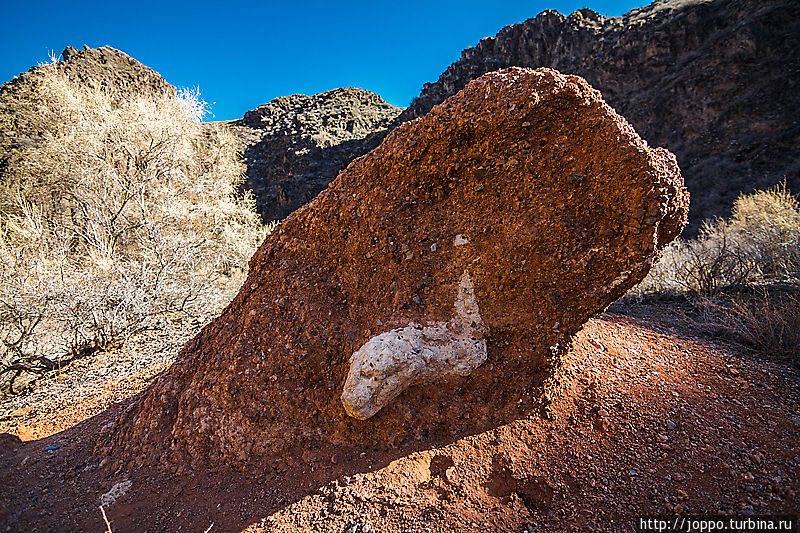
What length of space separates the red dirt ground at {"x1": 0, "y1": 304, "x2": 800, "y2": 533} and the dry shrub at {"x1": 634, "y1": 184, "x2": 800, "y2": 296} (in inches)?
102

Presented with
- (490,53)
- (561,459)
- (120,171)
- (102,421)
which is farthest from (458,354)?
(490,53)

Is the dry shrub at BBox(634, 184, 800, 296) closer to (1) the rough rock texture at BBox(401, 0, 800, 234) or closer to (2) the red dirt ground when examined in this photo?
(2) the red dirt ground

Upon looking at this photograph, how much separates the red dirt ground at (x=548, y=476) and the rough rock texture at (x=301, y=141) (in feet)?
74.2

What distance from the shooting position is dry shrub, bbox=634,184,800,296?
440 centimetres

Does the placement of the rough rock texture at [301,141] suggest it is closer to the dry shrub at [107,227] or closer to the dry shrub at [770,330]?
the dry shrub at [107,227]

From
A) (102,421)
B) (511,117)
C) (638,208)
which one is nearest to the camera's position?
(638,208)

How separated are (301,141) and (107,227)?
68.5 feet

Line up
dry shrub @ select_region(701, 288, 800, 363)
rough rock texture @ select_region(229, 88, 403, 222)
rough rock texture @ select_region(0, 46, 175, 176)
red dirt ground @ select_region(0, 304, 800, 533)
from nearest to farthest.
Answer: red dirt ground @ select_region(0, 304, 800, 533), dry shrub @ select_region(701, 288, 800, 363), rough rock texture @ select_region(0, 46, 175, 176), rough rock texture @ select_region(229, 88, 403, 222)

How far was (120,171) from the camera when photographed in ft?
26.2

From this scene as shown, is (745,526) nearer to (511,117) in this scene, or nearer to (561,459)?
(561,459)

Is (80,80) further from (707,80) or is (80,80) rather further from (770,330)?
(707,80)

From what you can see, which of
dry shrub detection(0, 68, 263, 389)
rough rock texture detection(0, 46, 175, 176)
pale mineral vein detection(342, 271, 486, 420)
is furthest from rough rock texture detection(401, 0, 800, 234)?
rough rock texture detection(0, 46, 175, 176)

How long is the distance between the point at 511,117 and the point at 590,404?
5.45 ft

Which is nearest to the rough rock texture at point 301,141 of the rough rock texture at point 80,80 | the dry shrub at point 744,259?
the rough rock texture at point 80,80
